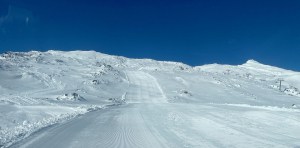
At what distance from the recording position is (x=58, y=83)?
73.3 metres

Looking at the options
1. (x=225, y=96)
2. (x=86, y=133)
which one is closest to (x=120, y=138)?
(x=86, y=133)

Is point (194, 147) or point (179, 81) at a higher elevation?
point (179, 81)

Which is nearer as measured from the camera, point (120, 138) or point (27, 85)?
point (120, 138)

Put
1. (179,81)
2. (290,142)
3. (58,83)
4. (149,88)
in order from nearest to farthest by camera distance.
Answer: (290,142) → (58,83) → (149,88) → (179,81)

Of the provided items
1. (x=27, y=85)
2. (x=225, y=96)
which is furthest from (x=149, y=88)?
→ (x=27, y=85)

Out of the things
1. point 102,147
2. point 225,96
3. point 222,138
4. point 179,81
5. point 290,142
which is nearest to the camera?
point 102,147

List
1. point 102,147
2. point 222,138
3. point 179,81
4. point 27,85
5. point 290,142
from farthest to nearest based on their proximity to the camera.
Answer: point 179,81
point 27,85
point 222,138
point 290,142
point 102,147

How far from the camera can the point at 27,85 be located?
2542 inches

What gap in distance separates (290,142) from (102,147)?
291 inches

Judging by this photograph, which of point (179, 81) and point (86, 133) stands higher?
point (179, 81)

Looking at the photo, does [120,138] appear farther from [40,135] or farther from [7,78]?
[7,78]

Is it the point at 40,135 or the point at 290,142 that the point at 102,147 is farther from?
the point at 290,142

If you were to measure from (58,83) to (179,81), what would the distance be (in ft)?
138

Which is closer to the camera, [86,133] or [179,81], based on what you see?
[86,133]
